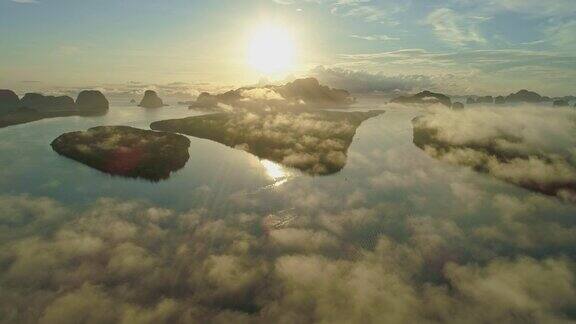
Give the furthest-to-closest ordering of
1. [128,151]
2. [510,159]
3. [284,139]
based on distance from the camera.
A: [284,139]
[128,151]
[510,159]

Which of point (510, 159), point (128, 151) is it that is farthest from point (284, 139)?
point (510, 159)

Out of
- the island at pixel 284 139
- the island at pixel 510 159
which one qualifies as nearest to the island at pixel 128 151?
the island at pixel 284 139

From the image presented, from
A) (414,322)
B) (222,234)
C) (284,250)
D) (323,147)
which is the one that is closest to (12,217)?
(222,234)

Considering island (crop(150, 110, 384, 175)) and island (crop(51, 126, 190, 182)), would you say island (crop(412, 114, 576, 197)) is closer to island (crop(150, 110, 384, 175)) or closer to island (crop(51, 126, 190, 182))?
island (crop(150, 110, 384, 175))

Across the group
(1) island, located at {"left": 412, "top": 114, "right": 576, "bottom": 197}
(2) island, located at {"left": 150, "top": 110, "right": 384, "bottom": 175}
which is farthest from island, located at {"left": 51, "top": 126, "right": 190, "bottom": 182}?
(1) island, located at {"left": 412, "top": 114, "right": 576, "bottom": 197}

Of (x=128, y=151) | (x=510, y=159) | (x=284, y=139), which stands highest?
(x=510, y=159)

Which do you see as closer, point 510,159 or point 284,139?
point 510,159

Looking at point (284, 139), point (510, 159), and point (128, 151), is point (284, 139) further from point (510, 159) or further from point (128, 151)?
point (510, 159)
